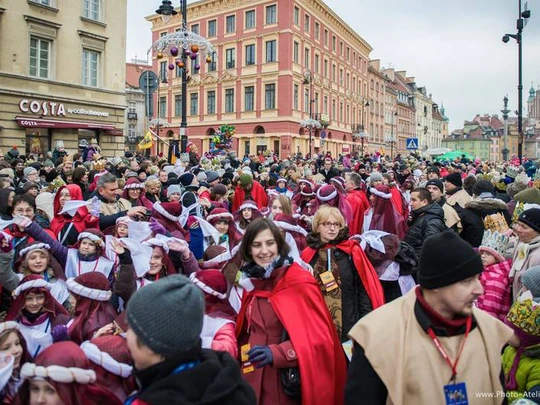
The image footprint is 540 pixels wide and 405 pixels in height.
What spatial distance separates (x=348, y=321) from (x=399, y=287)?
2.68 feet

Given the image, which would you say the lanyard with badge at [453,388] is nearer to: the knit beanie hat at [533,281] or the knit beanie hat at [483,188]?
the knit beanie hat at [533,281]

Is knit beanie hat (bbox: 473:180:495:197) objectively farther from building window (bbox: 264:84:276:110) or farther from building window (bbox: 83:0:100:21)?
building window (bbox: 264:84:276:110)

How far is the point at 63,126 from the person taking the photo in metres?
23.2

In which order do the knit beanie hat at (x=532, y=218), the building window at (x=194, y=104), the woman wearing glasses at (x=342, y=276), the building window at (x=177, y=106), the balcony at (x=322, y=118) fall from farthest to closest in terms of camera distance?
the building window at (x=177, y=106)
the building window at (x=194, y=104)
the balcony at (x=322, y=118)
the knit beanie hat at (x=532, y=218)
the woman wearing glasses at (x=342, y=276)

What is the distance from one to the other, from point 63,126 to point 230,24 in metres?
27.9

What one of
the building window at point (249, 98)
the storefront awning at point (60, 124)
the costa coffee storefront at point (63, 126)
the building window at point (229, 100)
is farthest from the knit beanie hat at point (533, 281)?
the building window at point (229, 100)

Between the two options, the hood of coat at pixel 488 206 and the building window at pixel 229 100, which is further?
the building window at pixel 229 100

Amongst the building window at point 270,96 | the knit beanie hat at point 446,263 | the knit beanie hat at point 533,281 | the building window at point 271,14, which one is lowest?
the knit beanie hat at point 533,281

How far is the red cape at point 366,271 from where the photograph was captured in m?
3.90

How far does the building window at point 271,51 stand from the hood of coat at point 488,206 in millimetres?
38608

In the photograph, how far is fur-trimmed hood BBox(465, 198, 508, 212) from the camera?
6359mm

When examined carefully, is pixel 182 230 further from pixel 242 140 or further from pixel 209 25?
pixel 209 25

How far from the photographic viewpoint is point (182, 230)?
6.40 meters

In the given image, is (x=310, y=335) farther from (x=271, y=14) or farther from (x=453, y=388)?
(x=271, y=14)
